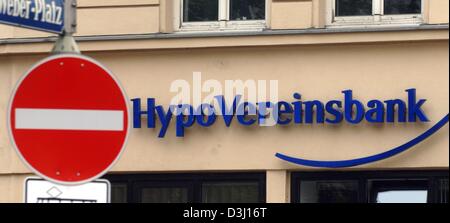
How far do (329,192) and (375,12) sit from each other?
6.73 feet

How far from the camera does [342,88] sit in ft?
43.6

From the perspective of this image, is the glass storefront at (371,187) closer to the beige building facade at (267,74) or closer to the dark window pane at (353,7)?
the beige building facade at (267,74)

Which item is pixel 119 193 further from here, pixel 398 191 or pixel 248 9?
pixel 398 191

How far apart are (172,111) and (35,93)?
24.7ft

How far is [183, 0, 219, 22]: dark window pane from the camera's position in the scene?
45.5 ft

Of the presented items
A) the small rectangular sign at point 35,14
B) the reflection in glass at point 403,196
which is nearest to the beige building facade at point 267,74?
the reflection in glass at point 403,196

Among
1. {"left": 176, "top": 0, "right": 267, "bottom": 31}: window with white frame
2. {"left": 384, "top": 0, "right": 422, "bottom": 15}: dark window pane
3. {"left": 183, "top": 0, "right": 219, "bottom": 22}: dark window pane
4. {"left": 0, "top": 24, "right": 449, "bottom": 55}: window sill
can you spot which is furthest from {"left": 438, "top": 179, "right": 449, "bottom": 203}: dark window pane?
Answer: {"left": 183, "top": 0, "right": 219, "bottom": 22}: dark window pane

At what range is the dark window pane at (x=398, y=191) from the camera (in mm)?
13297

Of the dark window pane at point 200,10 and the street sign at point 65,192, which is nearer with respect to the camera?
the street sign at point 65,192

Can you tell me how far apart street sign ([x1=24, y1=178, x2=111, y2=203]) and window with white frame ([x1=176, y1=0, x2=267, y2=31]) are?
710 centimetres

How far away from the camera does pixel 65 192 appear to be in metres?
6.45

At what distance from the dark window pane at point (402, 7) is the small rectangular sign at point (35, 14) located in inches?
280

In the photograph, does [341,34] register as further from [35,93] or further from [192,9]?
[35,93]
